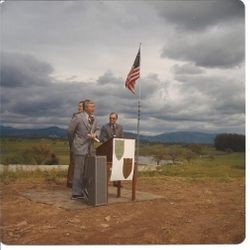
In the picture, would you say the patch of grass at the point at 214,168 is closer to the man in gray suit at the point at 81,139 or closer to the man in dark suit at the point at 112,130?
the man in dark suit at the point at 112,130

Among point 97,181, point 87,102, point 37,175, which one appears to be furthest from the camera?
point 37,175

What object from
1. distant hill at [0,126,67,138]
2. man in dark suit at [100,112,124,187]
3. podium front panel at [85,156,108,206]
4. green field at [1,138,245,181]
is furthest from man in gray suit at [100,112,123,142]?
podium front panel at [85,156,108,206]

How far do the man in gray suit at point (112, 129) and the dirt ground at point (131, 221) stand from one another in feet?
3.70

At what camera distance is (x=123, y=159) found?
701cm

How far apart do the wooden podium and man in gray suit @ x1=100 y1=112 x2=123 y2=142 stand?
0.55m

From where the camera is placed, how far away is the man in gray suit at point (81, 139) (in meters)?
7.00

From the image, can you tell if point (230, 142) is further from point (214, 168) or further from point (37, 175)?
point (37, 175)

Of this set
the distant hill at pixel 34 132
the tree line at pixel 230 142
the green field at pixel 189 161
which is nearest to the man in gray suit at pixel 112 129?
the green field at pixel 189 161

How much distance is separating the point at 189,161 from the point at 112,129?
3.88ft

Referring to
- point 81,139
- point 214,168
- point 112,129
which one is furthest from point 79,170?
point 214,168

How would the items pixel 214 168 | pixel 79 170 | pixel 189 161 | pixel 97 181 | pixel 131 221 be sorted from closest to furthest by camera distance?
pixel 131 221 < pixel 97 181 < pixel 79 170 < pixel 189 161 < pixel 214 168

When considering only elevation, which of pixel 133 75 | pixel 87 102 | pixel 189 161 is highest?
pixel 133 75

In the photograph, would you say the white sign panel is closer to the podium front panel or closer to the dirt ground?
the podium front panel

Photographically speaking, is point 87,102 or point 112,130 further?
point 112,130
